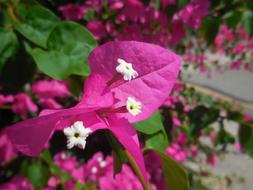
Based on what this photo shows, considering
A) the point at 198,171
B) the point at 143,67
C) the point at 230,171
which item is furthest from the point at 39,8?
the point at 230,171

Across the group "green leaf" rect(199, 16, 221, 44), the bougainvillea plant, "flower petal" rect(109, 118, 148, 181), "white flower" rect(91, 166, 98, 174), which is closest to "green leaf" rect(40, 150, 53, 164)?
the bougainvillea plant

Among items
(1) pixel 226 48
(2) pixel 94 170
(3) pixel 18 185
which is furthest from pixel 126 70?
(1) pixel 226 48

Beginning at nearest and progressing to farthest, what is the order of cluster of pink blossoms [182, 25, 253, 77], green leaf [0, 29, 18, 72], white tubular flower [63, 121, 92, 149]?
Result: white tubular flower [63, 121, 92, 149] < green leaf [0, 29, 18, 72] < cluster of pink blossoms [182, 25, 253, 77]

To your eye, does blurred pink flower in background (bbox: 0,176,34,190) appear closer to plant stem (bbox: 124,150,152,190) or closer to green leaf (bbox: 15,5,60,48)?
green leaf (bbox: 15,5,60,48)

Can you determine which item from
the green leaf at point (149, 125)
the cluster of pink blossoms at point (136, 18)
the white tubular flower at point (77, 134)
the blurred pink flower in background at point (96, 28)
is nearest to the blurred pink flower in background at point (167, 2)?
the cluster of pink blossoms at point (136, 18)

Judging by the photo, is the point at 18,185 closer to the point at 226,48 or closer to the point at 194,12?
the point at 194,12

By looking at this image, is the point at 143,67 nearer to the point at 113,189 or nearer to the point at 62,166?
the point at 113,189

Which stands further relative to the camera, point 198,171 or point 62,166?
point 198,171

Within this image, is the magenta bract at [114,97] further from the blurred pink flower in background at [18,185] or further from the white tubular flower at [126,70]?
the blurred pink flower in background at [18,185]
